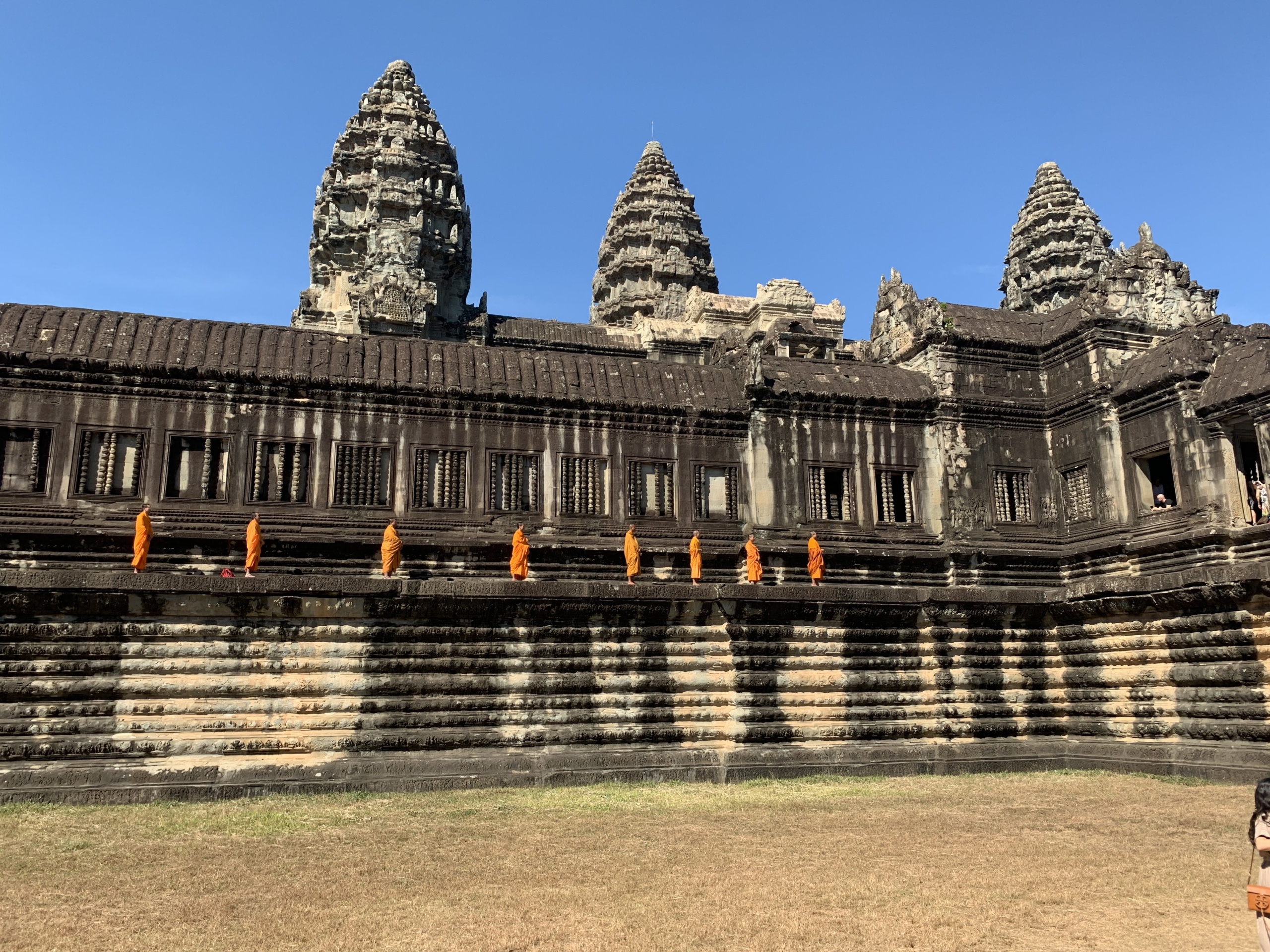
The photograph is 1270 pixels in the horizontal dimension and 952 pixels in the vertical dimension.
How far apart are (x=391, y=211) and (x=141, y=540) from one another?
30582 mm

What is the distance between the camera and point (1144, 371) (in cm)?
2228

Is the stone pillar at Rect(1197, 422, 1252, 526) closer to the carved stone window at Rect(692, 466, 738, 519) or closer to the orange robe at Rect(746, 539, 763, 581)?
the orange robe at Rect(746, 539, 763, 581)

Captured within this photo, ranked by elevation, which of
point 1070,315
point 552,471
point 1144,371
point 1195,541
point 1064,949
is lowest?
point 1064,949

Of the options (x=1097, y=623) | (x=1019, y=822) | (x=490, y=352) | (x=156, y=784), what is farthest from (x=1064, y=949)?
(x=490, y=352)

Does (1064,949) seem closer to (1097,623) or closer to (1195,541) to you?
(1097,623)

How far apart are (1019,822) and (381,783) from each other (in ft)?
26.6

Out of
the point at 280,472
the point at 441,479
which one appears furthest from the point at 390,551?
the point at 280,472

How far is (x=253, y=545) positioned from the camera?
1738cm

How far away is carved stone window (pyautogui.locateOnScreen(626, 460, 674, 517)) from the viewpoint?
21.4 m

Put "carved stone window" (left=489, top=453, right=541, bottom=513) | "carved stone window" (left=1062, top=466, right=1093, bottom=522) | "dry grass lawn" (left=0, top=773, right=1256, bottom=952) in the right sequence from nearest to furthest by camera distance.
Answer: "dry grass lawn" (left=0, top=773, right=1256, bottom=952), "carved stone window" (left=489, top=453, right=541, bottom=513), "carved stone window" (left=1062, top=466, right=1093, bottom=522)

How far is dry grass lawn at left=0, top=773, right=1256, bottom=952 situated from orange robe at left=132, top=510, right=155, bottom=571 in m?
4.57

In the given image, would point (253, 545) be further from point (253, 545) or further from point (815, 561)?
point (815, 561)

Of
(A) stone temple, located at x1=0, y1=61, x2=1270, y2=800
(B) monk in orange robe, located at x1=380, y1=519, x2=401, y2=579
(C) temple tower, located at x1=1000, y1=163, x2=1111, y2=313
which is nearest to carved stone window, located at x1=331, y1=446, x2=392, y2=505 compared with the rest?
(A) stone temple, located at x1=0, y1=61, x2=1270, y2=800

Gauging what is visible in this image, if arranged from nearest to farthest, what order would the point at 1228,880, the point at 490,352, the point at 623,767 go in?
the point at 1228,880, the point at 623,767, the point at 490,352
